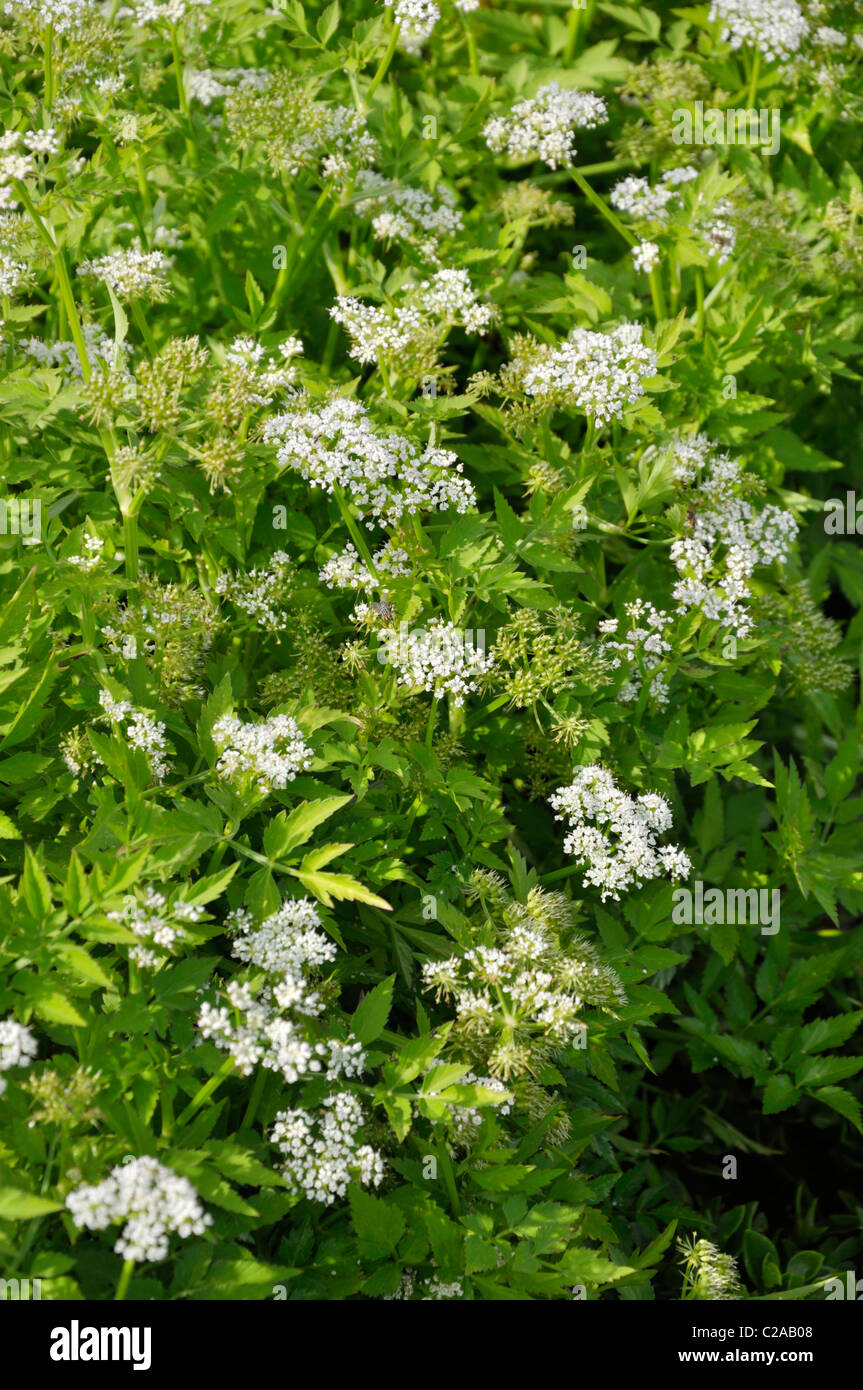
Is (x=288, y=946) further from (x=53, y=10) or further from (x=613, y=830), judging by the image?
(x=53, y=10)

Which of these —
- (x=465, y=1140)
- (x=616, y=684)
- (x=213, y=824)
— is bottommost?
(x=465, y=1140)

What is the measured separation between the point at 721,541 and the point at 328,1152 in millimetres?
2728

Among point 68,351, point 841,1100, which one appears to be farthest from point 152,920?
point 841,1100

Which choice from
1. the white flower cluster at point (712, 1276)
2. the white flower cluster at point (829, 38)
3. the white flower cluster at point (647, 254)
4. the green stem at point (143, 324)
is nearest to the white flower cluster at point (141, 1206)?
the white flower cluster at point (712, 1276)

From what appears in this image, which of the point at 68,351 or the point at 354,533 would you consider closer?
the point at 354,533

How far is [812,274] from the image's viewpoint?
18.1 feet

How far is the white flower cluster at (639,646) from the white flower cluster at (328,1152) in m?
1.86

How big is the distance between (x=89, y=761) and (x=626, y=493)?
7.48ft

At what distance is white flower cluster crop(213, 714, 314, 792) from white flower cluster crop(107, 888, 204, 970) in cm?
49

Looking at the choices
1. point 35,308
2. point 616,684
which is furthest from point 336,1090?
point 35,308

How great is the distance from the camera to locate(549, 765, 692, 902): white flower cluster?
158 inches

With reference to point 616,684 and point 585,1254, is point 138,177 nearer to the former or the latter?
point 616,684

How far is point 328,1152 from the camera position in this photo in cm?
336
